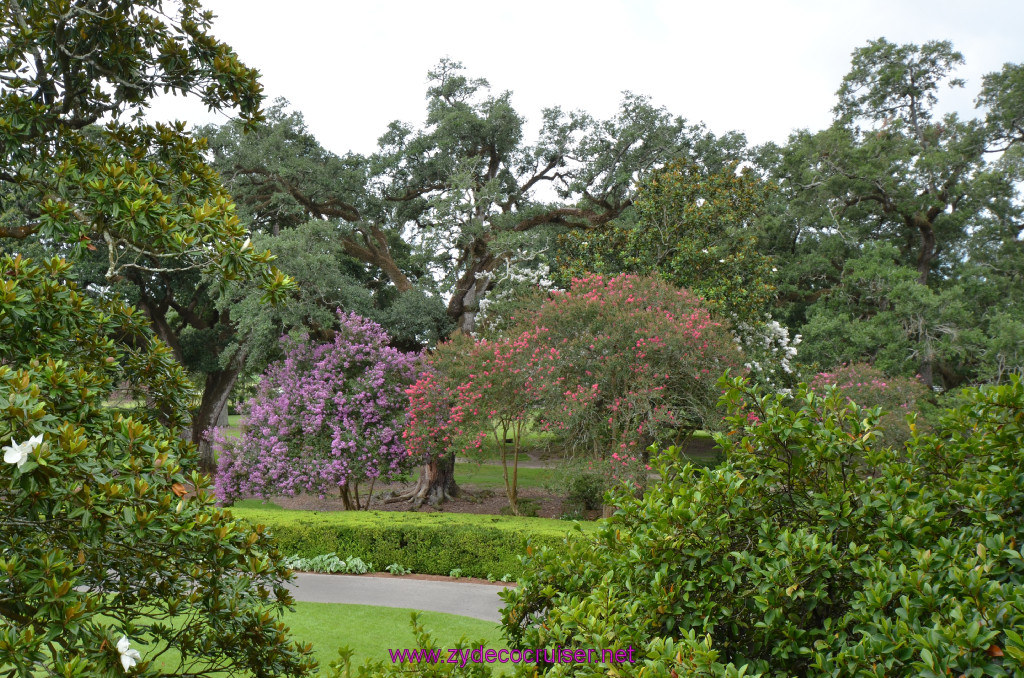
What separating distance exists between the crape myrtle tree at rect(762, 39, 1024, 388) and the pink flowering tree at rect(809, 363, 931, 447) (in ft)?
5.30

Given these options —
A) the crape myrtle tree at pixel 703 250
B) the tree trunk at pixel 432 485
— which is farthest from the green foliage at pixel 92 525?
the tree trunk at pixel 432 485

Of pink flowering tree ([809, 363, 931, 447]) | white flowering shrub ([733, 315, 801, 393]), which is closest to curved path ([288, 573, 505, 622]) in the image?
white flowering shrub ([733, 315, 801, 393])

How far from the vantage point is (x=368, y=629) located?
7340mm

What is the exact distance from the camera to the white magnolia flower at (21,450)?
2.31 meters

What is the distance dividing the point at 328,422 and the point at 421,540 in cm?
528

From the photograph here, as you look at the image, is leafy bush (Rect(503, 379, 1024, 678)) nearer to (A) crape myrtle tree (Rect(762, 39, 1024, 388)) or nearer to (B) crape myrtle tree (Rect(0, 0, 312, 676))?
(B) crape myrtle tree (Rect(0, 0, 312, 676))

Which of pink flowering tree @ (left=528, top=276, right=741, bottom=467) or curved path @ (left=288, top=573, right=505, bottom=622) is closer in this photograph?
curved path @ (left=288, top=573, right=505, bottom=622)

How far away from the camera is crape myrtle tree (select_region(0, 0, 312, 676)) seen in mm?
2570

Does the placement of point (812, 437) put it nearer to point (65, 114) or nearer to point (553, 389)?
point (65, 114)

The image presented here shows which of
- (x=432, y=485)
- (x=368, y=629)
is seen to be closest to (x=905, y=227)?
(x=432, y=485)

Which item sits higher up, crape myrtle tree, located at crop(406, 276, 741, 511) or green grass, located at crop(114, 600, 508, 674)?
crape myrtle tree, located at crop(406, 276, 741, 511)

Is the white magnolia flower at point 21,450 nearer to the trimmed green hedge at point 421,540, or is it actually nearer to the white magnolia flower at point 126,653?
the white magnolia flower at point 126,653

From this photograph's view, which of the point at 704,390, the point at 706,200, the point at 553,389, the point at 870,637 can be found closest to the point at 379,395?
the point at 553,389

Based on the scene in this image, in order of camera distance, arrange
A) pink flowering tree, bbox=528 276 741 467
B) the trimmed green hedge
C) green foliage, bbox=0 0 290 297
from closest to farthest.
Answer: green foliage, bbox=0 0 290 297 → the trimmed green hedge → pink flowering tree, bbox=528 276 741 467
